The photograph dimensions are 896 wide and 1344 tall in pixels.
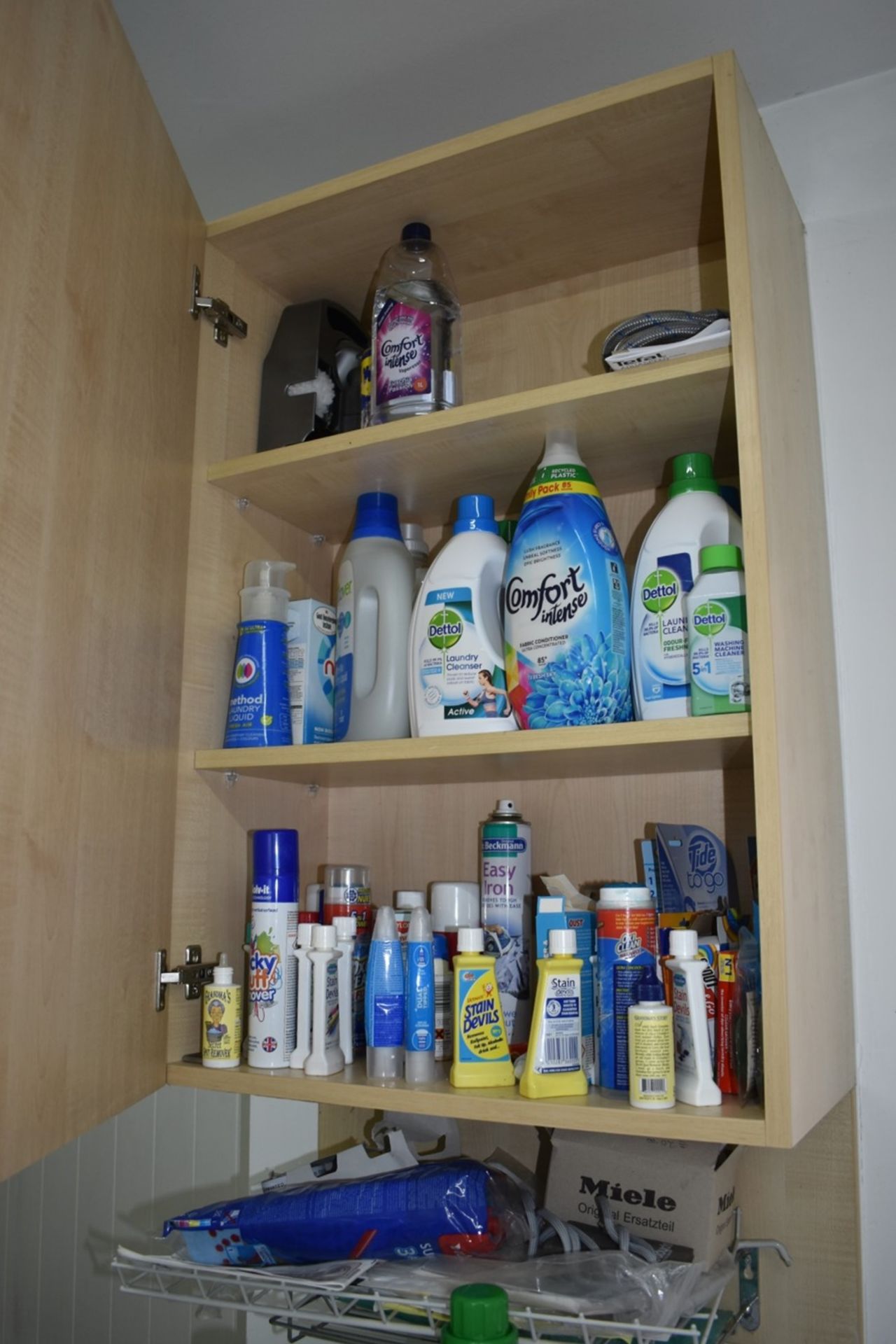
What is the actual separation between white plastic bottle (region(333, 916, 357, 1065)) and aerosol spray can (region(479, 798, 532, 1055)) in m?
0.14

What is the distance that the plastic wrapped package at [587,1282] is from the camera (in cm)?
86

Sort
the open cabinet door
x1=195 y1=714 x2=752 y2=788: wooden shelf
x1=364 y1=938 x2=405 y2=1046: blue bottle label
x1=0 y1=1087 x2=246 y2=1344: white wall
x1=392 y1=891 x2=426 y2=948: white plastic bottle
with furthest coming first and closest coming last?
x1=0 y1=1087 x2=246 y2=1344: white wall → x1=392 y1=891 x2=426 y2=948: white plastic bottle → x1=364 y1=938 x2=405 y2=1046: blue bottle label → x1=195 y1=714 x2=752 y2=788: wooden shelf → the open cabinet door

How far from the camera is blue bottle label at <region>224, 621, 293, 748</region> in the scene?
1.09m

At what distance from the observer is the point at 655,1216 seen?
0.96m

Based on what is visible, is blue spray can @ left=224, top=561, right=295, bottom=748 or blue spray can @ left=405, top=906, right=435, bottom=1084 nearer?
blue spray can @ left=405, top=906, right=435, bottom=1084

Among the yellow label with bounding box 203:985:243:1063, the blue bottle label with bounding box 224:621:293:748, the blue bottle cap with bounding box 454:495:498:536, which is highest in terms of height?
the blue bottle cap with bounding box 454:495:498:536

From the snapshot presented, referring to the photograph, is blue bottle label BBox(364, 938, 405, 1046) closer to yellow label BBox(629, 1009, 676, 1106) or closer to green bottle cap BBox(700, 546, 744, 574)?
yellow label BBox(629, 1009, 676, 1106)

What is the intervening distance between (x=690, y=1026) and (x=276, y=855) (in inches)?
17.8

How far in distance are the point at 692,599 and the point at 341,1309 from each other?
2.47ft

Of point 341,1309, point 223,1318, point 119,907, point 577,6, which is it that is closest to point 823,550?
point 577,6

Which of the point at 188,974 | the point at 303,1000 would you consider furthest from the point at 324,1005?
the point at 188,974

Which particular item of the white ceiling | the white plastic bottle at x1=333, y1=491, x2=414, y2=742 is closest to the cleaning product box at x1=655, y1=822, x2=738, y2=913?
the white plastic bottle at x1=333, y1=491, x2=414, y2=742

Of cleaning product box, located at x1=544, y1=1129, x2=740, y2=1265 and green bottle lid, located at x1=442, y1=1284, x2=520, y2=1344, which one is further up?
cleaning product box, located at x1=544, y1=1129, x2=740, y2=1265

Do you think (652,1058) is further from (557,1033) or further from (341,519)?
(341,519)
